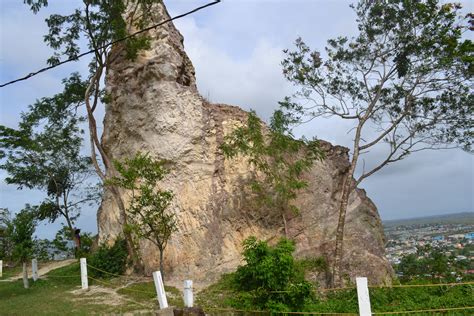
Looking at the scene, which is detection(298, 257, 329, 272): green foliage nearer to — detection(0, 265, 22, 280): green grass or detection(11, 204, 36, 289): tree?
detection(11, 204, 36, 289): tree

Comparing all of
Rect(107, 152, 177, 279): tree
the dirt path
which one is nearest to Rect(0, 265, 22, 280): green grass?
the dirt path

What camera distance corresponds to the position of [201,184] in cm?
1593

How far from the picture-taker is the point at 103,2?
16.0 metres

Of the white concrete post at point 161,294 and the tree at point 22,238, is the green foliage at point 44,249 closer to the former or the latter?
the tree at point 22,238

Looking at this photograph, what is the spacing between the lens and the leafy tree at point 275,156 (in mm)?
15484

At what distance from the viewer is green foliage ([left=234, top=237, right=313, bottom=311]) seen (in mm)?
9344

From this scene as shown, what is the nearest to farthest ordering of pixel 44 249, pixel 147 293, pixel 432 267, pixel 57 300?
pixel 147 293 < pixel 57 300 < pixel 432 267 < pixel 44 249

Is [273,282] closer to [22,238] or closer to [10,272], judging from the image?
[22,238]

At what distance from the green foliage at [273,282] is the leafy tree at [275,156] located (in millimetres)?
5548

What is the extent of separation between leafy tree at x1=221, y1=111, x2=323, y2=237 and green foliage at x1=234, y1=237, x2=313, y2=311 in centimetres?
555

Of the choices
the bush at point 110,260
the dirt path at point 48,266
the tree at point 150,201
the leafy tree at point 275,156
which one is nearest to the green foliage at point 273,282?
the tree at point 150,201

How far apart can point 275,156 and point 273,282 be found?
715cm

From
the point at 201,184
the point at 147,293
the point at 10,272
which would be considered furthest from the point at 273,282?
the point at 10,272

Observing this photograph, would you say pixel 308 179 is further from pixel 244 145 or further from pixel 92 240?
pixel 92 240
